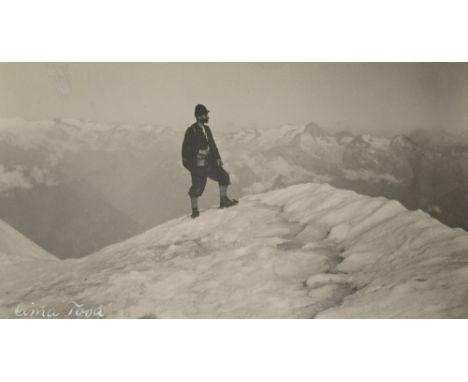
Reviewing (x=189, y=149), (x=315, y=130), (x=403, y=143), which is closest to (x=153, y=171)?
(x=189, y=149)

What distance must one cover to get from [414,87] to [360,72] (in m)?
0.43

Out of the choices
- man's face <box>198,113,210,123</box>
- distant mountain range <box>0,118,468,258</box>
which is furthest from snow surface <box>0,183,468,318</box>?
man's face <box>198,113,210,123</box>

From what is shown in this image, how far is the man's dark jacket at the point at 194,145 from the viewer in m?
3.47

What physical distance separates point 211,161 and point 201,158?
0.26 ft

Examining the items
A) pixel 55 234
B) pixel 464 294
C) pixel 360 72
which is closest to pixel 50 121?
pixel 55 234

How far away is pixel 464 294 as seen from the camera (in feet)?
9.34

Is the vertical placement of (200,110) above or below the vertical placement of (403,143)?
above

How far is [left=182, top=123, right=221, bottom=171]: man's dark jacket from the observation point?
3.47m

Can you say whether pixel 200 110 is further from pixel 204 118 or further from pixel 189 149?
pixel 189 149

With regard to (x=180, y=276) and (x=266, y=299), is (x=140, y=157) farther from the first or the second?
(x=266, y=299)

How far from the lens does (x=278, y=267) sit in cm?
314

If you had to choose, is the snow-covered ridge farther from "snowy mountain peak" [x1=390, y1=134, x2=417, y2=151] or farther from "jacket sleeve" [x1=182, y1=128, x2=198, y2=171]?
"snowy mountain peak" [x1=390, y1=134, x2=417, y2=151]

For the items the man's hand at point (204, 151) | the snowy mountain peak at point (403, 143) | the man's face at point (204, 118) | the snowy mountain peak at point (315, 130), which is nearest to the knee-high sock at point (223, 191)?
the man's hand at point (204, 151)

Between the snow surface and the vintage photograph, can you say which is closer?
the snow surface
